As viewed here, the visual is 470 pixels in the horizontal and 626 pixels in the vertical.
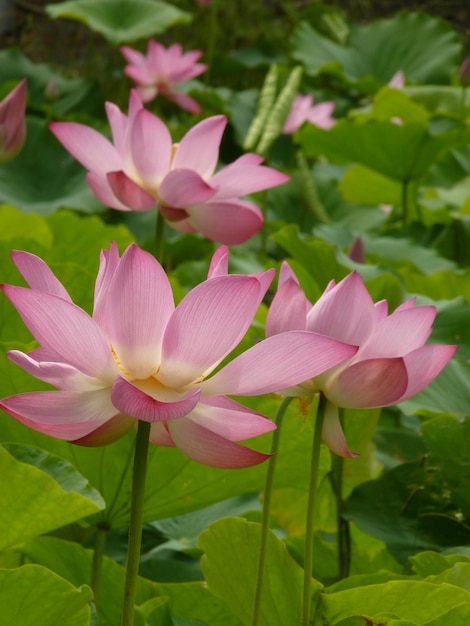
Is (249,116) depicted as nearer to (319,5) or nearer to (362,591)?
(319,5)

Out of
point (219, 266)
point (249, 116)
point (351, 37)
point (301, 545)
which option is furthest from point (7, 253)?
point (351, 37)

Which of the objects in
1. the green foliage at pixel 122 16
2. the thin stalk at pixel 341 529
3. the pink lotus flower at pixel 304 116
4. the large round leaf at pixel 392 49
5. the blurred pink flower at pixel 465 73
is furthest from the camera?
the large round leaf at pixel 392 49

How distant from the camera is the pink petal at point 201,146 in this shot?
0.98 meters

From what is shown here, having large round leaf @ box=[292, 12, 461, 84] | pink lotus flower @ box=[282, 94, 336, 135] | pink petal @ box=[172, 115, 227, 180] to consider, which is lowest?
large round leaf @ box=[292, 12, 461, 84]

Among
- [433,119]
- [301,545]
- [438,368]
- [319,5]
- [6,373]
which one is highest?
[438,368]

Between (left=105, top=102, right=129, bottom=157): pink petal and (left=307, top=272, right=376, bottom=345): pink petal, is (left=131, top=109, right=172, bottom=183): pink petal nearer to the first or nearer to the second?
(left=105, top=102, right=129, bottom=157): pink petal

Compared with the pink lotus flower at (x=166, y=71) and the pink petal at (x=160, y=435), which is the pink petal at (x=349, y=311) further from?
the pink lotus flower at (x=166, y=71)

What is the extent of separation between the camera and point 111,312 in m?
0.55

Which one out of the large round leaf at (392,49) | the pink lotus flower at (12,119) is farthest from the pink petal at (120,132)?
the large round leaf at (392,49)

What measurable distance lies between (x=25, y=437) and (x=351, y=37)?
3.45 meters

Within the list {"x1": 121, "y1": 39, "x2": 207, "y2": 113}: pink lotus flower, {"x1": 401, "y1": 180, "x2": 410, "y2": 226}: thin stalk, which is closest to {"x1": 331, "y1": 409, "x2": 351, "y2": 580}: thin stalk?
{"x1": 401, "y1": 180, "x2": 410, "y2": 226}: thin stalk

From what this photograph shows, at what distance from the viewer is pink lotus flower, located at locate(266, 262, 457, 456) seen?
24.3 inches

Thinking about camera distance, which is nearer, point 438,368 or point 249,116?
point 438,368

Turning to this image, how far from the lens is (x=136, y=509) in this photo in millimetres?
553
